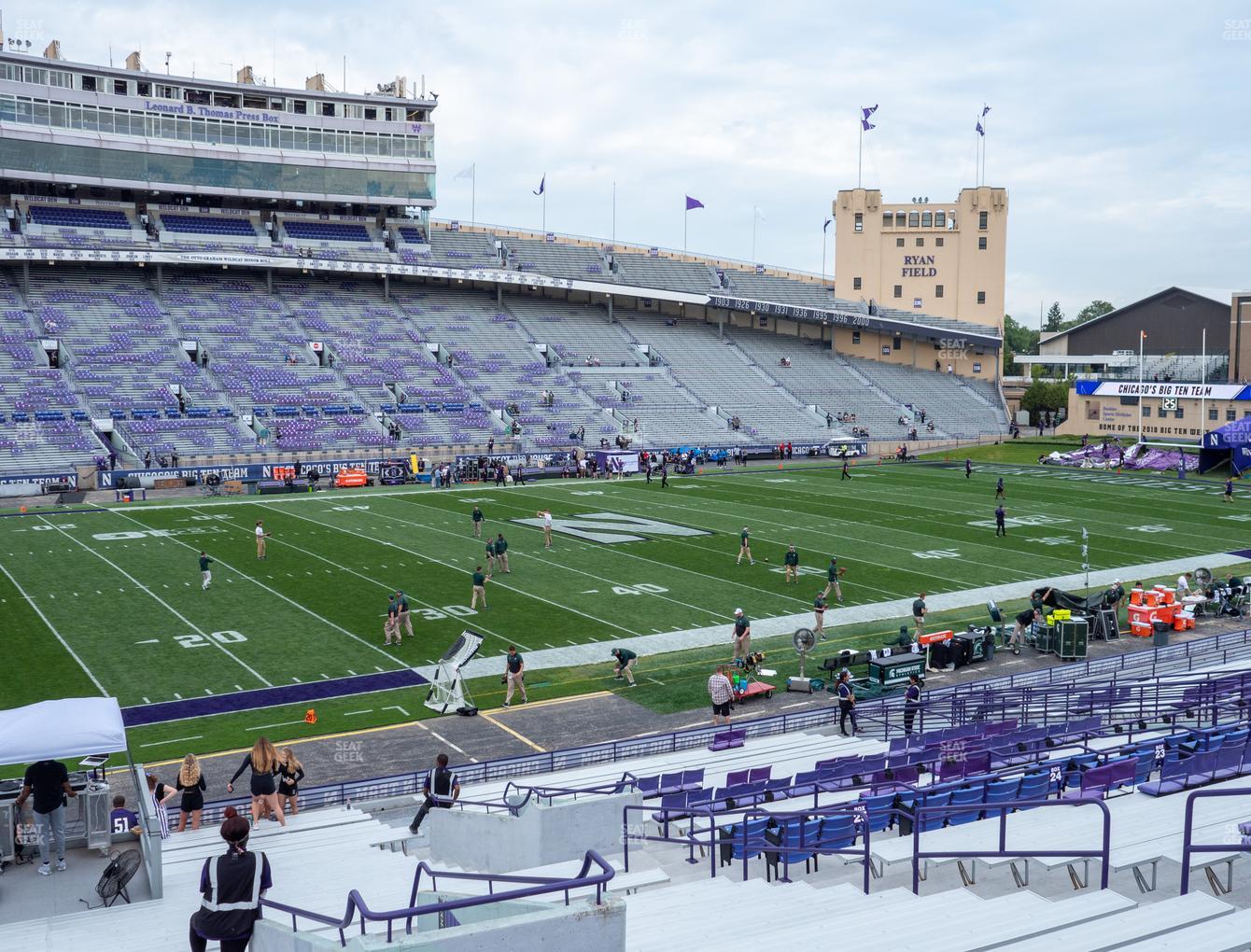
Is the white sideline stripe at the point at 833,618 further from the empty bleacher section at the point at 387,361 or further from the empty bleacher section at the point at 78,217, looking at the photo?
the empty bleacher section at the point at 78,217

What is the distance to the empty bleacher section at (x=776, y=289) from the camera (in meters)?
85.8

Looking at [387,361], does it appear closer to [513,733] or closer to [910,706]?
[513,733]

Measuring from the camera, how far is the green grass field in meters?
22.7

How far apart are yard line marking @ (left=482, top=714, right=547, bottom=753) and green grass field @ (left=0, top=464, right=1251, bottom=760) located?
1.01 metres

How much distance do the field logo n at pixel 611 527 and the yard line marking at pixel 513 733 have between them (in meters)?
16.5

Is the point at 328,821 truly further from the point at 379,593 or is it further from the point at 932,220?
the point at 932,220

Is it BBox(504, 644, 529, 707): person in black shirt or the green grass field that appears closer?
BBox(504, 644, 529, 707): person in black shirt

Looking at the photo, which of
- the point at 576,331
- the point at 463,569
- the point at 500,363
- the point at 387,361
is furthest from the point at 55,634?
the point at 576,331

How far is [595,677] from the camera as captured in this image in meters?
22.9

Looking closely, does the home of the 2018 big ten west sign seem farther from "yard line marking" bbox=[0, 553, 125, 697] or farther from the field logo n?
"yard line marking" bbox=[0, 553, 125, 697]

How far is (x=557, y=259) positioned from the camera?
81625 mm

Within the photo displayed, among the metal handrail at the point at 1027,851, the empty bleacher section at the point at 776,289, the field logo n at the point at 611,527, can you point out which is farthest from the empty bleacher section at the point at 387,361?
the metal handrail at the point at 1027,851

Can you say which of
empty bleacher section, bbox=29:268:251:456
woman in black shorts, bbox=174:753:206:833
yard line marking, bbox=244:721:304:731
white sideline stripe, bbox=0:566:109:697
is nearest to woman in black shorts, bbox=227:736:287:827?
woman in black shorts, bbox=174:753:206:833

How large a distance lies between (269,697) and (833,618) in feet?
42.4
